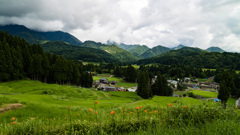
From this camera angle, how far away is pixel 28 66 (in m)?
46.1

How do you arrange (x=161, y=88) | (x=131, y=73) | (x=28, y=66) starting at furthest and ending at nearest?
(x=131, y=73), (x=161, y=88), (x=28, y=66)

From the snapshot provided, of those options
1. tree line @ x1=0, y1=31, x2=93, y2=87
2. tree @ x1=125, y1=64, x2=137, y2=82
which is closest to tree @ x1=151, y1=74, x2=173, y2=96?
tree line @ x1=0, y1=31, x2=93, y2=87

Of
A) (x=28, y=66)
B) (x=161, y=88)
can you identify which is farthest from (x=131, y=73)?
(x=28, y=66)

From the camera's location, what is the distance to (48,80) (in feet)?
170

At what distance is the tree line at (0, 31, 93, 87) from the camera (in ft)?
126

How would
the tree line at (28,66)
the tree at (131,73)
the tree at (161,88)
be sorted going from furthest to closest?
the tree at (131,73) → the tree at (161,88) → the tree line at (28,66)

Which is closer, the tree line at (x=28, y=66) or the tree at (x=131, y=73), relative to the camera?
the tree line at (x=28, y=66)

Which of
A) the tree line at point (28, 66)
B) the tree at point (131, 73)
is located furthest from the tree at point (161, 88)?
the tree at point (131, 73)

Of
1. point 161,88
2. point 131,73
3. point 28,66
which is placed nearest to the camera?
point 28,66

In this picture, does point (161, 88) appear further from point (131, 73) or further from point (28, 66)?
point (28, 66)

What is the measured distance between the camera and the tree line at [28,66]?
3833 centimetres

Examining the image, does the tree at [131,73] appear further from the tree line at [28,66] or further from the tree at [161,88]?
the tree line at [28,66]

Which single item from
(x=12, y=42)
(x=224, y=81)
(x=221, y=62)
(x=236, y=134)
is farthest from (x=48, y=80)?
(x=221, y=62)

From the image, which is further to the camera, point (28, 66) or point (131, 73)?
point (131, 73)
